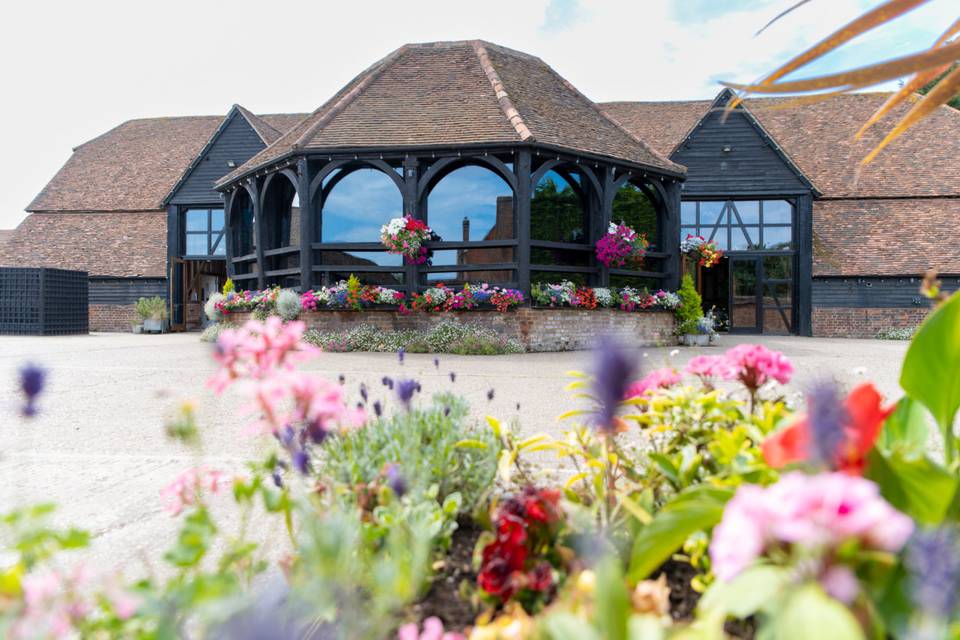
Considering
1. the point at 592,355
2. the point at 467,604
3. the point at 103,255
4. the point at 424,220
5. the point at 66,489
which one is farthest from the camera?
the point at 103,255

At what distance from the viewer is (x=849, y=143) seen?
60.4ft

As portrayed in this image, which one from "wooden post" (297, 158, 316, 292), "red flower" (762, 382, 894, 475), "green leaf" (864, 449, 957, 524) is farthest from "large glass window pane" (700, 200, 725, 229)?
"red flower" (762, 382, 894, 475)

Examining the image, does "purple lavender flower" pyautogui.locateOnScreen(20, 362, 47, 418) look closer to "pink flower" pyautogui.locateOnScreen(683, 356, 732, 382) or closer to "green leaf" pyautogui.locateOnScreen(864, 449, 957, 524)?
"green leaf" pyautogui.locateOnScreen(864, 449, 957, 524)

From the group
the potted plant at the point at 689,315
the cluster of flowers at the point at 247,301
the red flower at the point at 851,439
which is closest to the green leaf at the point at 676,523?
the red flower at the point at 851,439

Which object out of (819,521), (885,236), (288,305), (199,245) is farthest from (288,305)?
(885,236)

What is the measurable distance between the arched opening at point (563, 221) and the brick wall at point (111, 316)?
16162 millimetres

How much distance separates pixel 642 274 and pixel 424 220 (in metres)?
4.98

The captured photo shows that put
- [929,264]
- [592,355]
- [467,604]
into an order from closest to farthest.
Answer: [592,355]
[467,604]
[929,264]

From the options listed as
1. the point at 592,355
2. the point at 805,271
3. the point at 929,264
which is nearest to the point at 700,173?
the point at 805,271

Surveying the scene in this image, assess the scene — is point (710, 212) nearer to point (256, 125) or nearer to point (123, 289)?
point (256, 125)

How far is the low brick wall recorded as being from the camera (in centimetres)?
1095

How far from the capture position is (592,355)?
2.28ft

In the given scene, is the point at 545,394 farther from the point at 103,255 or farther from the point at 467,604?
the point at 103,255

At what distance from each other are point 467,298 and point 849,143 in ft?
50.0
